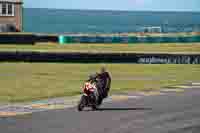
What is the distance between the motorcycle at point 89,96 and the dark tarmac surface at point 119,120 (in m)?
0.26

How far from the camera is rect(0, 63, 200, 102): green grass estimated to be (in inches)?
976

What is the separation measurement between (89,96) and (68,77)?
13992 millimetres

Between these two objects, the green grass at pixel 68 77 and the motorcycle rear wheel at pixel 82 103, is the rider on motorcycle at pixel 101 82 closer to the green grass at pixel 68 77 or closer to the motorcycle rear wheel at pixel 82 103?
the motorcycle rear wheel at pixel 82 103

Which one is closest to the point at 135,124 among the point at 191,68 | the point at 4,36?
the point at 191,68

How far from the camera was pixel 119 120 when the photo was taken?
16875mm

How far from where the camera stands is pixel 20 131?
573 inches

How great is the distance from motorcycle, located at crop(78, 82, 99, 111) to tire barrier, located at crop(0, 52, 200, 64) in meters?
22.1

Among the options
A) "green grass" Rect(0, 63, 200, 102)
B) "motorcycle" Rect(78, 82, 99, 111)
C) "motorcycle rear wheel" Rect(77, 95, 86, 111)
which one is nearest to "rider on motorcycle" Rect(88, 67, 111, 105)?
"motorcycle" Rect(78, 82, 99, 111)

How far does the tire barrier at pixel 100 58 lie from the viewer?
1608 inches

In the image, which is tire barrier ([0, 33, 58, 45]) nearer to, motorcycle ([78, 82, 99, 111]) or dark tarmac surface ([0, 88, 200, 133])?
dark tarmac surface ([0, 88, 200, 133])

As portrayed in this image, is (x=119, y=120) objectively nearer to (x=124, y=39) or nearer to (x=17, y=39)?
(x=17, y=39)

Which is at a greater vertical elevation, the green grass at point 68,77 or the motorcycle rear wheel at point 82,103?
the motorcycle rear wheel at point 82,103

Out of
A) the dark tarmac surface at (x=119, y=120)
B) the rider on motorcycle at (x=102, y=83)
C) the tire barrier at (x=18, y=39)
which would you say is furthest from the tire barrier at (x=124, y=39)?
the rider on motorcycle at (x=102, y=83)

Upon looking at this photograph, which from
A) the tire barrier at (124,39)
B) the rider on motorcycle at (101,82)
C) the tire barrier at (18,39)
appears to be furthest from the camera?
the tire barrier at (124,39)
